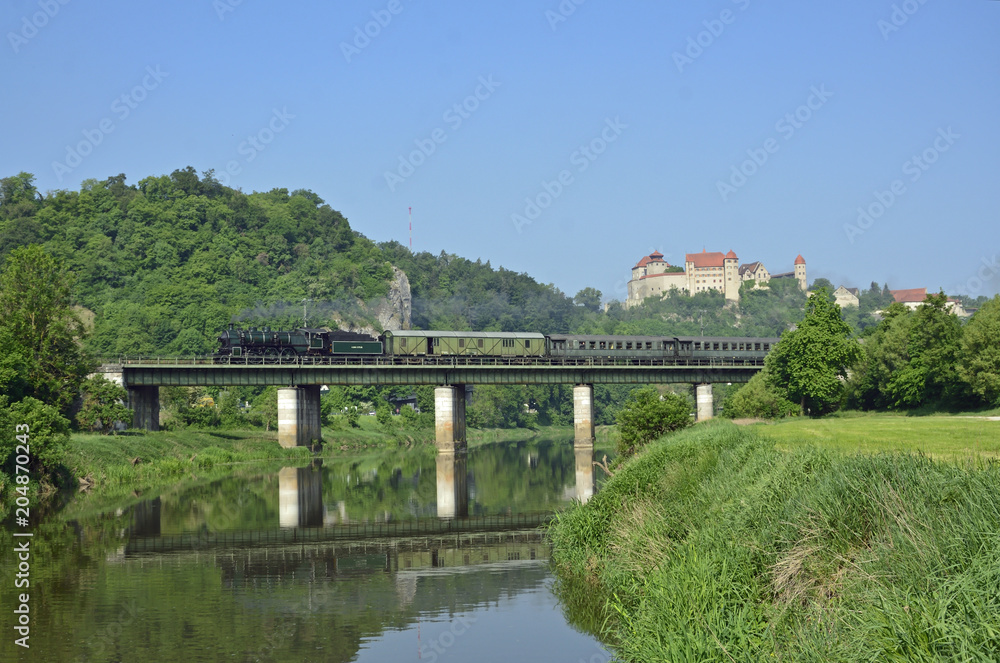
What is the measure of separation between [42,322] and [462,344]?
42532mm

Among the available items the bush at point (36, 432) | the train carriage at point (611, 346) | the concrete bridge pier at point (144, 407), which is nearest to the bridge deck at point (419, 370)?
the concrete bridge pier at point (144, 407)

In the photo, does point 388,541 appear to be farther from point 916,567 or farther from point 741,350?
point 741,350

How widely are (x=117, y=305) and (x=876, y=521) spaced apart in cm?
17554

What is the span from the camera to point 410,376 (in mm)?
93438

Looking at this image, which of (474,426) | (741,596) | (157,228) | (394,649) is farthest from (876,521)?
(157,228)

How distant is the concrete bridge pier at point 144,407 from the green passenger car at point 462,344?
24.4 meters

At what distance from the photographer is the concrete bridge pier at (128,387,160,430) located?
286 ft

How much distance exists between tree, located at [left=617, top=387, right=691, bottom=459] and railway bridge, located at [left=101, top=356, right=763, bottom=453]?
3380 cm

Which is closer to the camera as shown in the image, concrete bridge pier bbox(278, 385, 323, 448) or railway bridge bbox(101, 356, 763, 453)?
railway bridge bbox(101, 356, 763, 453)

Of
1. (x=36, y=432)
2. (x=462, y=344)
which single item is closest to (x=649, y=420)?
(x=36, y=432)

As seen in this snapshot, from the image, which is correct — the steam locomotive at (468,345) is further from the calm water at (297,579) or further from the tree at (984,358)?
the tree at (984,358)

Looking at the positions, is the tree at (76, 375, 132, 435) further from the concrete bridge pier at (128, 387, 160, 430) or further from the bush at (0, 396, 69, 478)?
the bush at (0, 396, 69, 478)

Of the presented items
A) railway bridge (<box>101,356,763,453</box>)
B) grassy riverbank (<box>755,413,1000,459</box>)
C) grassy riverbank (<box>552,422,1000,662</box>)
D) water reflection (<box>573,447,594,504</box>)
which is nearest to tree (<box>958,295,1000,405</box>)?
grassy riverbank (<box>755,413,1000,459</box>)

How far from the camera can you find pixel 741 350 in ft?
359
